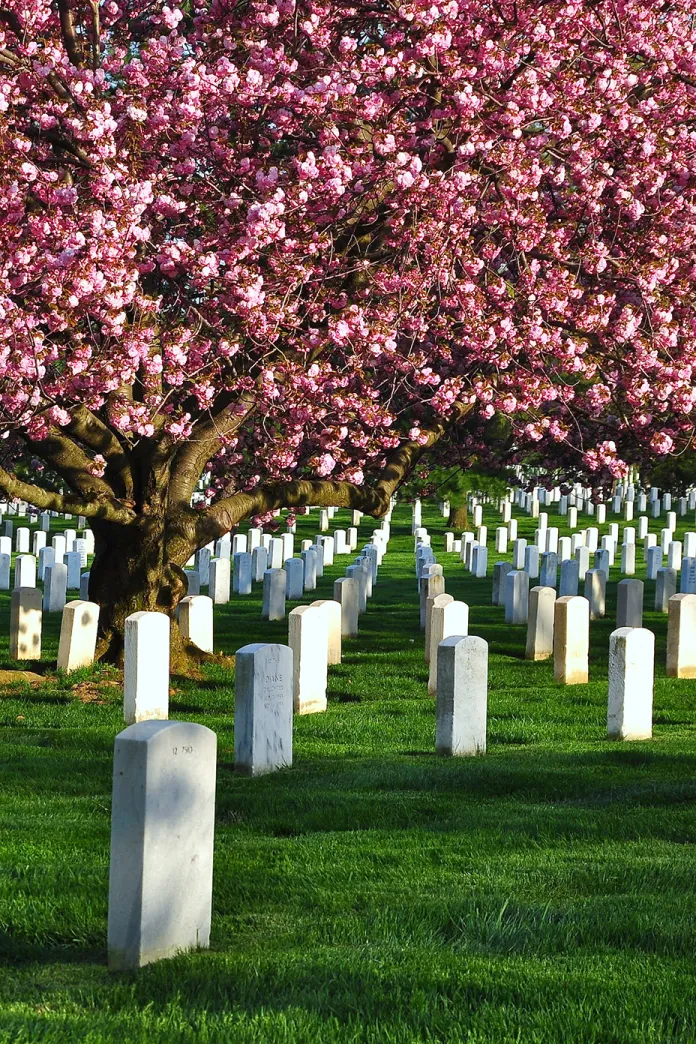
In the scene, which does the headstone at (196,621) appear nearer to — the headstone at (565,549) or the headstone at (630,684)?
the headstone at (630,684)

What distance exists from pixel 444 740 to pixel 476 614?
11.5 metres

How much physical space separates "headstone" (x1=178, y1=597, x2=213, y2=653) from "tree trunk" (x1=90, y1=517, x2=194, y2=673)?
0.54m

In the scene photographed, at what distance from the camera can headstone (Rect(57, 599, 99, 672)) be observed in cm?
1412

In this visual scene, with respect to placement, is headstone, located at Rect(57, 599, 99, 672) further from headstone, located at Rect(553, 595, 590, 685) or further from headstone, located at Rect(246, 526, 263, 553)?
headstone, located at Rect(246, 526, 263, 553)

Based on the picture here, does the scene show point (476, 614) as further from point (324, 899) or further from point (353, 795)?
point (324, 899)

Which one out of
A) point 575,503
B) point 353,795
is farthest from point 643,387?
point 575,503

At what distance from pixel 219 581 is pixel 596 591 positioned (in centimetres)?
645

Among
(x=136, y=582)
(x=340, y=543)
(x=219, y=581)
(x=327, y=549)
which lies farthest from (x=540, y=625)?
(x=340, y=543)

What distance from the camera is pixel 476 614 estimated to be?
21.9 meters

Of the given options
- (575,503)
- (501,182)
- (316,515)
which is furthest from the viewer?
(575,503)

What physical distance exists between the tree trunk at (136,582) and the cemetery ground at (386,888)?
208 centimetres

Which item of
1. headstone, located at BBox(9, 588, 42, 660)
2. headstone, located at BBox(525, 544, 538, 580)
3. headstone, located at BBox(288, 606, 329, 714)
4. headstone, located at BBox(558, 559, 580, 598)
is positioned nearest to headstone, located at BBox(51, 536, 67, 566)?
headstone, located at BBox(525, 544, 538, 580)

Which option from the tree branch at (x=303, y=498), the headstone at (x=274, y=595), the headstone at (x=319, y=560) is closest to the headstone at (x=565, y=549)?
the headstone at (x=319, y=560)

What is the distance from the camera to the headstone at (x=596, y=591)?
70.1ft
